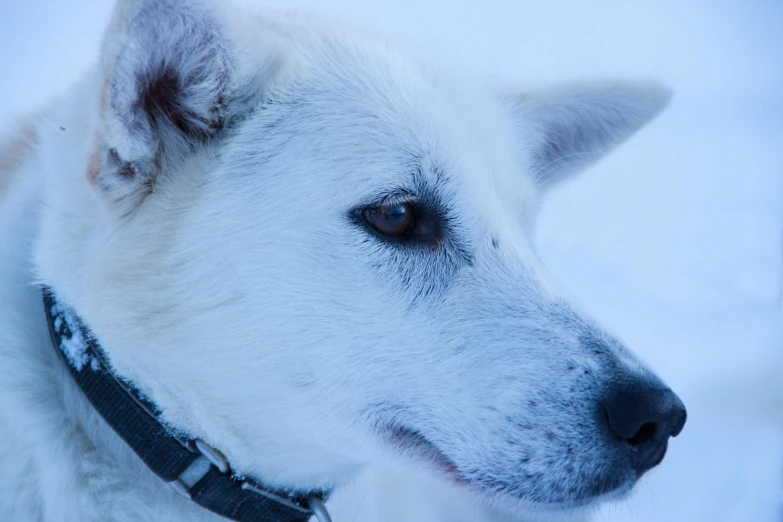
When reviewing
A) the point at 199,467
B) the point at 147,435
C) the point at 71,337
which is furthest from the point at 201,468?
the point at 71,337

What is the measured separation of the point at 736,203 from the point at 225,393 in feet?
12.9

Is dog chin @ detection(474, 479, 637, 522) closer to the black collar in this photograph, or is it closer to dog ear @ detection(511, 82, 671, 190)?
the black collar

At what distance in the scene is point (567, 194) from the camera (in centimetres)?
470

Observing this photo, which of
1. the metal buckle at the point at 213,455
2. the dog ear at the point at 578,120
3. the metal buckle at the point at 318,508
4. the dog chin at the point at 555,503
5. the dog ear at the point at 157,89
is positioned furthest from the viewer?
the dog ear at the point at 578,120

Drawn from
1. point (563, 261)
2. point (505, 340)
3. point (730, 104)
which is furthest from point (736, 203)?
point (505, 340)

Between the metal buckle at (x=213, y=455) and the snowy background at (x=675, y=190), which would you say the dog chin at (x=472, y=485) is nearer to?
the metal buckle at (x=213, y=455)

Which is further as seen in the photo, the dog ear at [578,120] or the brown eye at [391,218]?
the dog ear at [578,120]

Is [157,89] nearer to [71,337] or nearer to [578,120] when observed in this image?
[71,337]

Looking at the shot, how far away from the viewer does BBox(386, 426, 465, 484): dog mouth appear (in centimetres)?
160

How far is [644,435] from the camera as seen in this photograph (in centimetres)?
149

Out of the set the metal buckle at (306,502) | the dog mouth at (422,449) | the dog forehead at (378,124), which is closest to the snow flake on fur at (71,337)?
the metal buckle at (306,502)

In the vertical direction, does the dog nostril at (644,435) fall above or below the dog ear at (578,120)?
below

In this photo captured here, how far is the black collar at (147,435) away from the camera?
1.60 metres

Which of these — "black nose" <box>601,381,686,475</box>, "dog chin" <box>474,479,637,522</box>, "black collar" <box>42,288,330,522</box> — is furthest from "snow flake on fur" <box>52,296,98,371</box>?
"black nose" <box>601,381,686,475</box>
